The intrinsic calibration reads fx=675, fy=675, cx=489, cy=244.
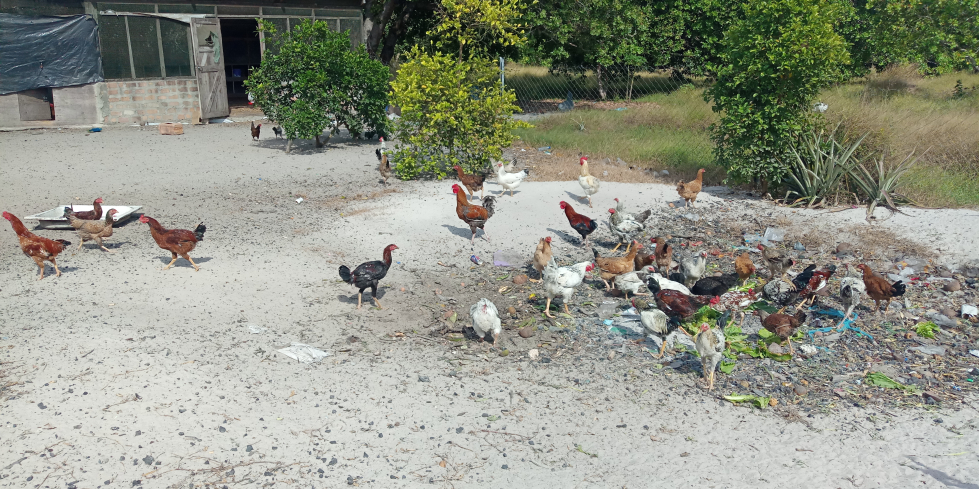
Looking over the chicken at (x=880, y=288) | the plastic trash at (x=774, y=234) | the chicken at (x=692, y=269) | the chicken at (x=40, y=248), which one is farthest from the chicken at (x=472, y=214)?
the chicken at (x=40, y=248)

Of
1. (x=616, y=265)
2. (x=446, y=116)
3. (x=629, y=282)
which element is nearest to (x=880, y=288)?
(x=629, y=282)

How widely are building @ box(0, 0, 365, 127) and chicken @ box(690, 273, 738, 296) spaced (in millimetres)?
13751

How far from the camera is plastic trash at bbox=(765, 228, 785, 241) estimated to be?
955cm

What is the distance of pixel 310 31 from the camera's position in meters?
14.2

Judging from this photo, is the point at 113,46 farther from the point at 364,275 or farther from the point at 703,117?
the point at 703,117

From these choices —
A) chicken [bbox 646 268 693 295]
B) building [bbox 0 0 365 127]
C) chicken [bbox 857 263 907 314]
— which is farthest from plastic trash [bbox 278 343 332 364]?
building [bbox 0 0 365 127]

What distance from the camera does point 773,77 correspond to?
10.7m

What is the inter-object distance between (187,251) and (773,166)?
871 centimetres

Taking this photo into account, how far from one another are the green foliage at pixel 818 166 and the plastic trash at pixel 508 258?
4.86 meters

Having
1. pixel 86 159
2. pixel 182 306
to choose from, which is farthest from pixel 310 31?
pixel 182 306

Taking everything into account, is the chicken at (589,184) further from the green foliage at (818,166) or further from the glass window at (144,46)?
the glass window at (144,46)

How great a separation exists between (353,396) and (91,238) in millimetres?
5063

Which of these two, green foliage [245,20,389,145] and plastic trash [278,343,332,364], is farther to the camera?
green foliage [245,20,389,145]

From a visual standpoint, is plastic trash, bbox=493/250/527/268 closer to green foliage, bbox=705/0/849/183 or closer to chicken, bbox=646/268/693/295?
chicken, bbox=646/268/693/295
